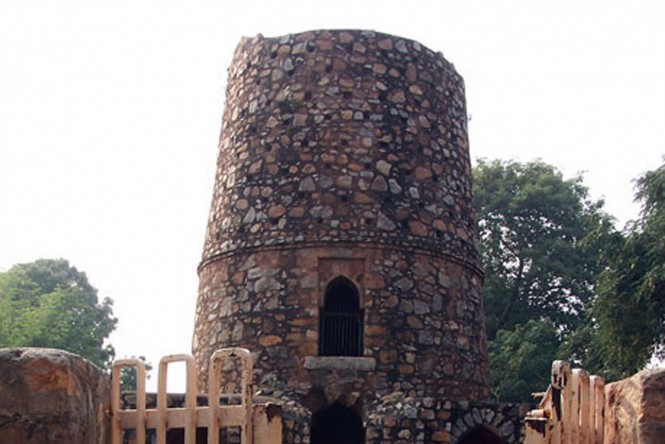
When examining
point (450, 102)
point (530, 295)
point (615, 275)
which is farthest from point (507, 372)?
point (450, 102)

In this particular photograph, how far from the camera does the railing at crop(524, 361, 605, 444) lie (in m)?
7.32

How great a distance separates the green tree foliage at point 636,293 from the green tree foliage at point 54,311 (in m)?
18.7

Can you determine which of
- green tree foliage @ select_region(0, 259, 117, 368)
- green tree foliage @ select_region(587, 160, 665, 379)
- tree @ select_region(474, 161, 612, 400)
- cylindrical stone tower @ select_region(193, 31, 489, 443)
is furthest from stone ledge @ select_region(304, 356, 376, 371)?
green tree foliage @ select_region(0, 259, 117, 368)

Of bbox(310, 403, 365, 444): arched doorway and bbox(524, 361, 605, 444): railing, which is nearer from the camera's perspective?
bbox(524, 361, 605, 444): railing

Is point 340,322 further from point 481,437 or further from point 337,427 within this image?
point 481,437

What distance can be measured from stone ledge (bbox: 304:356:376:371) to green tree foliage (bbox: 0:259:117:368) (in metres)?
20.0

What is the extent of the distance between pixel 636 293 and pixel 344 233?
5.91m

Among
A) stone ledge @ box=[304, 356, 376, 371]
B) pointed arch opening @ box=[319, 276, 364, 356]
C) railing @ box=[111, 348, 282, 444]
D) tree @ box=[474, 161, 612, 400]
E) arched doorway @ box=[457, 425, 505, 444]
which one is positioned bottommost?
arched doorway @ box=[457, 425, 505, 444]

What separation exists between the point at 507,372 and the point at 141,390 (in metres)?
15.6

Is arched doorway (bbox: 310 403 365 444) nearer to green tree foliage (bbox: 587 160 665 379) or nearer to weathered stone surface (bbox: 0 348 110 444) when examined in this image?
green tree foliage (bbox: 587 160 665 379)

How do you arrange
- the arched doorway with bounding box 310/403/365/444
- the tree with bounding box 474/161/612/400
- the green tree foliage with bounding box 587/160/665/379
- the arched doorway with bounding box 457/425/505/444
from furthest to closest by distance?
the tree with bounding box 474/161/612/400, the green tree foliage with bounding box 587/160/665/379, the arched doorway with bounding box 310/403/365/444, the arched doorway with bounding box 457/425/505/444

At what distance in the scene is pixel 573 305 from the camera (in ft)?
83.3

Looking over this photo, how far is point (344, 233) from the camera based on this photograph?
44.8 feet

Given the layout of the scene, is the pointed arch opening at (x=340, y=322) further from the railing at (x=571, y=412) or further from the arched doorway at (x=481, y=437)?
the railing at (x=571, y=412)
